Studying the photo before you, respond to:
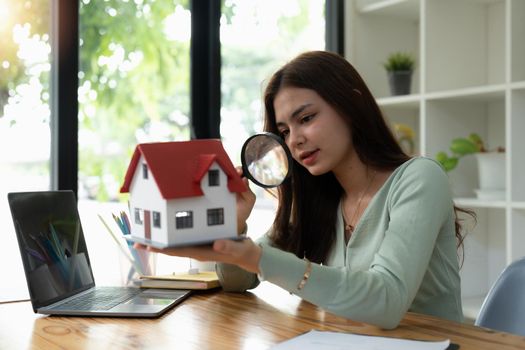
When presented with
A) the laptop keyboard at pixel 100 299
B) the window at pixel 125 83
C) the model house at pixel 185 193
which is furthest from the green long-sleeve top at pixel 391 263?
the window at pixel 125 83

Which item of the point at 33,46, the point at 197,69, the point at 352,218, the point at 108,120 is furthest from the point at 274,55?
the point at 352,218

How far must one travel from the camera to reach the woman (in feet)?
3.87

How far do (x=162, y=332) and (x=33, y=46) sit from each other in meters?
1.34

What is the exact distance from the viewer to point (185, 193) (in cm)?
106

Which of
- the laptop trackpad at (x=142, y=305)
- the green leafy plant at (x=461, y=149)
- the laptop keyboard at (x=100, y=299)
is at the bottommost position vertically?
the laptop keyboard at (x=100, y=299)

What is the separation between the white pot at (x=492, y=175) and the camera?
240cm

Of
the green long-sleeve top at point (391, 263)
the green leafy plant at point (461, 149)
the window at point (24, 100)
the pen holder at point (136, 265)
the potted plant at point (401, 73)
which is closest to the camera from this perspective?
the green long-sleeve top at point (391, 263)

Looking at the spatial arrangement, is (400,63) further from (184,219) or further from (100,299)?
(184,219)

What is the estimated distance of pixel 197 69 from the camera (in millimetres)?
2633

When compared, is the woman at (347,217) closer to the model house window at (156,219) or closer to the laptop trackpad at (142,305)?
the model house window at (156,219)

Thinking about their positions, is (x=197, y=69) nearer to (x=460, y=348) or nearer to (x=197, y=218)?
(x=197, y=218)

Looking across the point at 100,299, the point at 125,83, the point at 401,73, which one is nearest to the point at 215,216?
the point at 100,299

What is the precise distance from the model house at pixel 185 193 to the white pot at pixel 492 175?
1.55m

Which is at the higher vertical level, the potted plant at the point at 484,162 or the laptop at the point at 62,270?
the potted plant at the point at 484,162
